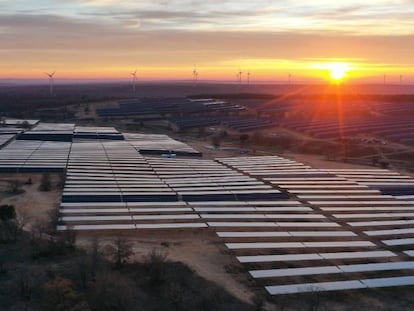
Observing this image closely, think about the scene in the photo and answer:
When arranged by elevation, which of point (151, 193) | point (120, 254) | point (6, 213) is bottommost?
point (151, 193)

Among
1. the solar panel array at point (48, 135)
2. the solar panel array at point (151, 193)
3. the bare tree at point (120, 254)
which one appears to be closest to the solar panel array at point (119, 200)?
the solar panel array at point (151, 193)

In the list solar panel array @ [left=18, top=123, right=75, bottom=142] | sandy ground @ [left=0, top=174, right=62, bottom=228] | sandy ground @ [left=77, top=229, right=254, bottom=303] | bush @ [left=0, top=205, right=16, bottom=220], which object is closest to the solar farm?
sandy ground @ [left=77, top=229, right=254, bottom=303]

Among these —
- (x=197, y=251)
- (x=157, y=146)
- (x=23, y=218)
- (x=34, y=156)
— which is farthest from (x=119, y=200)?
(x=157, y=146)

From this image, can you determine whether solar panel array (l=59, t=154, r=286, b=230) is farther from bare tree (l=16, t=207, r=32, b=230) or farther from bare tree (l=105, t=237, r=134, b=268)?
bare tree (l=105, t=237, r=134, b=268)

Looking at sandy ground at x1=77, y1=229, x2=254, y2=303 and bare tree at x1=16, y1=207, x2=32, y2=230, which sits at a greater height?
bare tree at x1=16, y1=207, x2=32, y2=230

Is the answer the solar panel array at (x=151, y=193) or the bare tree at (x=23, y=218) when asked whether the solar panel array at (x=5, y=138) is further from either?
the bare tree at (x=23, y=218)

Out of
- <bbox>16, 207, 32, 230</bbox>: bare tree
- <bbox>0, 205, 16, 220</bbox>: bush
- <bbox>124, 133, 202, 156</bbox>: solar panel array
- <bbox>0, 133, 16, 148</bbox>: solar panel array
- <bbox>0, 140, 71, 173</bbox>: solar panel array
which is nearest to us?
<bbox>0, 205, 16, 220</bbox>: bush

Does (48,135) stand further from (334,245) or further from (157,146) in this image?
(334,245)
